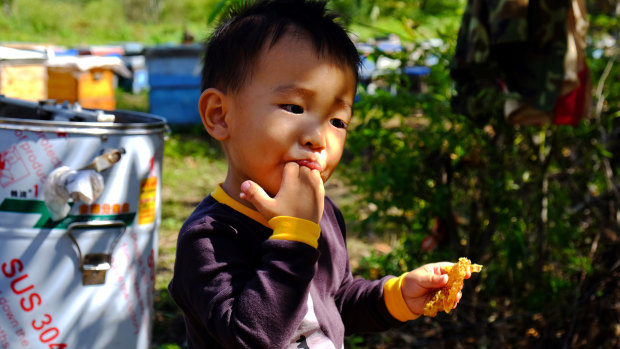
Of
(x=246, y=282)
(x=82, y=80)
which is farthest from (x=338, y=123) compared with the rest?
(x=82, y=80)

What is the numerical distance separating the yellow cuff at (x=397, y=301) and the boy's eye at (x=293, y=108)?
0.48 m

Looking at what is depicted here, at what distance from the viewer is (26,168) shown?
2.43 meters

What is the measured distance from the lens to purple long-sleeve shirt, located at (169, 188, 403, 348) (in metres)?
1.24

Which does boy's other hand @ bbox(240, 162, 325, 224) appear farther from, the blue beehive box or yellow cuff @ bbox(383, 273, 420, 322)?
the blue beehive box

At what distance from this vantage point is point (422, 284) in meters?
1.50

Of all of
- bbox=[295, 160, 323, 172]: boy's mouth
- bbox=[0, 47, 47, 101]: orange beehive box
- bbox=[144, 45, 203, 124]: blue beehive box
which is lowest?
bbox=[144, 45, 203, 124]: blue beehive box

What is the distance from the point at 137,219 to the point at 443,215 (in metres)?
1.31

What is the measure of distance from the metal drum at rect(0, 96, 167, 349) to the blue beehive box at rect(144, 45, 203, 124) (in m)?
6.27

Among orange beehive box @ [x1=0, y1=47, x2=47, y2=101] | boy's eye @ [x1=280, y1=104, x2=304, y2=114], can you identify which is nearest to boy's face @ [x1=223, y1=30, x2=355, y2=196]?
boy's eye @ [x1=280, y1=104, x2=304, y2=114]

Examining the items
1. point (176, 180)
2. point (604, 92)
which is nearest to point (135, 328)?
point (604, 92)

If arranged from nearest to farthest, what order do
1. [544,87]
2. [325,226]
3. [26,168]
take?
[325,226]
[26,168]
[544,87]

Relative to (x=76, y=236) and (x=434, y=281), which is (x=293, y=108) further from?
(x=76, y=236)

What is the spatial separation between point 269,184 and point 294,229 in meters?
0.14

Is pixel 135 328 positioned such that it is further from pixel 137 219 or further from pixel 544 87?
pixel 544 87
